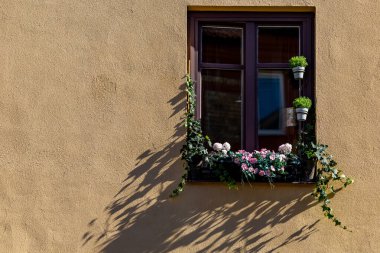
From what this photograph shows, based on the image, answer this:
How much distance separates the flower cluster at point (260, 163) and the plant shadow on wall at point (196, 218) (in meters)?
0.15

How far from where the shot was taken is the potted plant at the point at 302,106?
779 centimetres

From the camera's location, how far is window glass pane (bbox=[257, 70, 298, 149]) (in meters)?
8.02

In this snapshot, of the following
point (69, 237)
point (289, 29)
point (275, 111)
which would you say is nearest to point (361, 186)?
point (275, 111)

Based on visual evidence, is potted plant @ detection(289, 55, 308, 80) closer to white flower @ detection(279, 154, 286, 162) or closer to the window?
the window

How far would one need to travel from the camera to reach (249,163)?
7629 mm

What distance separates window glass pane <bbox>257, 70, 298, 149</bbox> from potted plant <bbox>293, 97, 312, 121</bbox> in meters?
0.21

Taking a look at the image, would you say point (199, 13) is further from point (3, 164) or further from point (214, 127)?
point (3, 164)

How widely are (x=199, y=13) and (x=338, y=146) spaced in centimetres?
180

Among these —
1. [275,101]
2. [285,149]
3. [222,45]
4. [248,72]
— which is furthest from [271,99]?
[222,45]

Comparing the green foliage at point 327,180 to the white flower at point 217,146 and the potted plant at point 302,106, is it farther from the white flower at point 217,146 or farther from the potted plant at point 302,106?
the white flower at point 217,146

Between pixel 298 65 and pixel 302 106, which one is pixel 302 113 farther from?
pixel 298 65

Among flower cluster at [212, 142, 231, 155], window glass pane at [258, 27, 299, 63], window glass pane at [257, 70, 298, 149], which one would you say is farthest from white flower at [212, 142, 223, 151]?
window glass pane at [258, 27, 299, 63]

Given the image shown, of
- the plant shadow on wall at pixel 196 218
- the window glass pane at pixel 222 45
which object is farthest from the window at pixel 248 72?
the plant shadow on wall at pixel 196 218

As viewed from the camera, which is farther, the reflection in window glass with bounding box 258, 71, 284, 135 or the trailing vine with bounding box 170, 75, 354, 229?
the reflection in window glass with bounding box 258, 71, 284, 135
